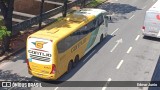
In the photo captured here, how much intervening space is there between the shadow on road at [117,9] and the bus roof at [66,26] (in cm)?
1124

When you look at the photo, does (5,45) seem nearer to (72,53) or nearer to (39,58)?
(39,58)

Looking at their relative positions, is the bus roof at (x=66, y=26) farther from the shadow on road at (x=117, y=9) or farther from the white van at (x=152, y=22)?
the shadow on road at (x=117, y=9)

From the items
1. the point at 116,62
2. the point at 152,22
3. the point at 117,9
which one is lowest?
the point at 116,62

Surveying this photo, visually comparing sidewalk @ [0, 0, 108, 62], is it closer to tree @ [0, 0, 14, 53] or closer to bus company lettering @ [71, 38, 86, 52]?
tree @ [0, 0, 14, 53]

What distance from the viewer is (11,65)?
22.5 meters

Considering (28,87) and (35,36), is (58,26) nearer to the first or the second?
(35,36)

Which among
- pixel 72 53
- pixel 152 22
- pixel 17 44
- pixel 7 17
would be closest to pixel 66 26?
pixel 72 53

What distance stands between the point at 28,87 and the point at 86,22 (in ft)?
25.0

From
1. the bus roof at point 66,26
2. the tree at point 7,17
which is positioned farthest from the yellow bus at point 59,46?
the tree at point 7,17

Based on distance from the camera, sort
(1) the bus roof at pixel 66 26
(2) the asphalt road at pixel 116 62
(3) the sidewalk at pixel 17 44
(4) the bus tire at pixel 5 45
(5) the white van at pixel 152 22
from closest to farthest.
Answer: (1) the bus roof at pixel 66 26
(2) the asphalt road at pixel 116 62
(3) the sidewalk at pixel 17 44
(4) the bus tire at pixel 5 45
(5) the white van at pixel 152 22

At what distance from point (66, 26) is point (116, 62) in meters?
5.34

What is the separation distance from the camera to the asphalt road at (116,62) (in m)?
20.8

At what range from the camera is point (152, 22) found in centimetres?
2767

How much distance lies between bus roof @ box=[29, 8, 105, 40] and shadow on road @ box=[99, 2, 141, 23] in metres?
11.2
